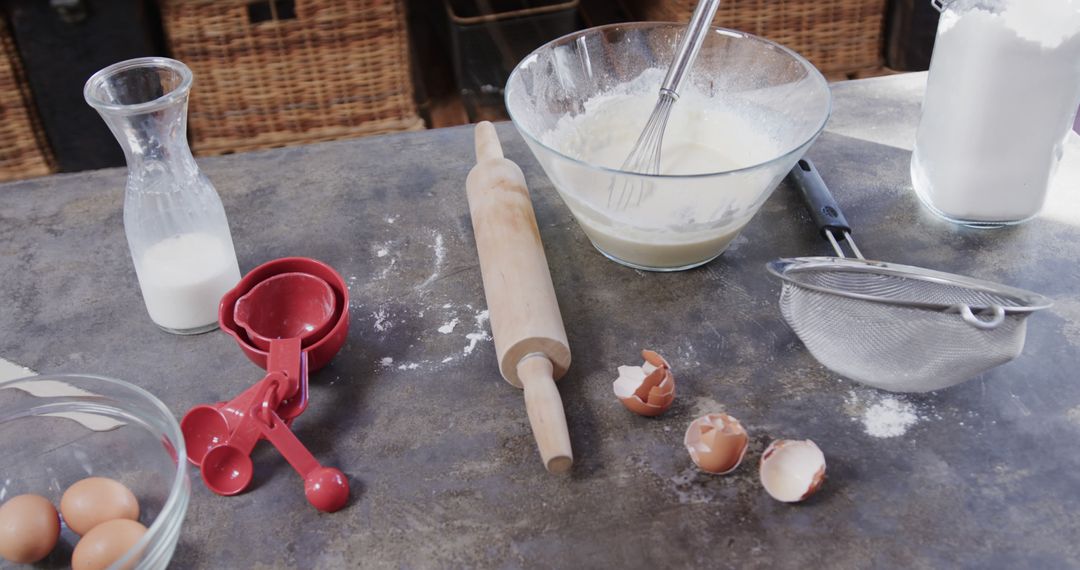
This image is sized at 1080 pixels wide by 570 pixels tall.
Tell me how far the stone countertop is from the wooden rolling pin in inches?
1.8

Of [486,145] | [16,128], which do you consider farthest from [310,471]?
[16,128]

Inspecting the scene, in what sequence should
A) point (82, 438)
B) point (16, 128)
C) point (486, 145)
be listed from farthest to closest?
point (16, 128) < point (486, 145) < point (82, 438)

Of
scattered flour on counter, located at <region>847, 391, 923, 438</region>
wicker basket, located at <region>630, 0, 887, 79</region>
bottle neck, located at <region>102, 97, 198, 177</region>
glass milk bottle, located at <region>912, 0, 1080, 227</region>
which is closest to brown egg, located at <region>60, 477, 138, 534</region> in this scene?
bottle neck, located at <region>102, 97, 198, 177</region>

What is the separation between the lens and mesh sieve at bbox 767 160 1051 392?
0.79 meters

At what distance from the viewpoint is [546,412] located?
82cm

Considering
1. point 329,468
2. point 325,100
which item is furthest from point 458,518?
point 325,100

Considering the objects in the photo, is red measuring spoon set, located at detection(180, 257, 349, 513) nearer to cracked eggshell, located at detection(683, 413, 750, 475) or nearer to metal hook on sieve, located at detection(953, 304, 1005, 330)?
cracked eggshell, located at detection(683, 413, 750, 475)

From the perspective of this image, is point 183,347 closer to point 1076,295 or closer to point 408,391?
point 408,391

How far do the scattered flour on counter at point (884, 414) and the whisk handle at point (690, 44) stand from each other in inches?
16.2

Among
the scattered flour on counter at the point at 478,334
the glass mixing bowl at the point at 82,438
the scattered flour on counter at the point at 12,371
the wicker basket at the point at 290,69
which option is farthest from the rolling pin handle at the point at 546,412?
the wicker basket at the point at 290,69

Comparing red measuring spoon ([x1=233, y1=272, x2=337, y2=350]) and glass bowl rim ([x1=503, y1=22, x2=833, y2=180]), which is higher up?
glass bowl rim ([x1=503, y1=22, x2=833, y2=180])

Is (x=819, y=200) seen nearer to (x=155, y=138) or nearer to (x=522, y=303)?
(x=522, y=303)

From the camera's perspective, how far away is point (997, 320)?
0.78 meters

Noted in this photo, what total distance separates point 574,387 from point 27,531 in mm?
506
